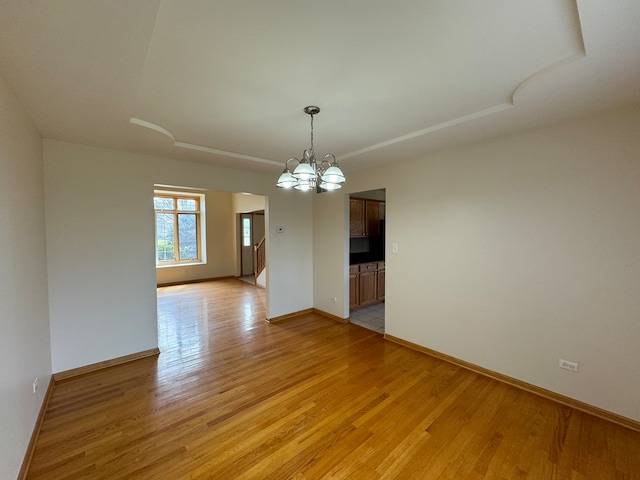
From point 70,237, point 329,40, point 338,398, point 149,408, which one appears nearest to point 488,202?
point 329,40

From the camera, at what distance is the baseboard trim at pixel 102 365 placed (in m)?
2.82

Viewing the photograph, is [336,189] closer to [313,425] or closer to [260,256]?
[313,425]

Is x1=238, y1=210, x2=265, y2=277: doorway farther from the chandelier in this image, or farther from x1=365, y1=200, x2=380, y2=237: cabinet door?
the chandelier

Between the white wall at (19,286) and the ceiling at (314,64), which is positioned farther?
the white wall at (19,286)

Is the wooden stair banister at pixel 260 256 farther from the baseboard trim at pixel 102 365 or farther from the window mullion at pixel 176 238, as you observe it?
the baseboard trim at pixel 102 365

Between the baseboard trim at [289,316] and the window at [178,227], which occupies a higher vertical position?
the window at [178,227]

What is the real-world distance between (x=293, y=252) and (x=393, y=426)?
316cm

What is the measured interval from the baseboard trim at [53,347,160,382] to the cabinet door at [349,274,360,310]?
3095mm

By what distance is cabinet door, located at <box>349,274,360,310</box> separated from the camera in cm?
484

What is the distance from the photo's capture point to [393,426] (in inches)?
83.7

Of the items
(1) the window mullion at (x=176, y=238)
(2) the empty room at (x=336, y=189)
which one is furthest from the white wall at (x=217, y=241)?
(2) the empty room at (x=336, y=189)

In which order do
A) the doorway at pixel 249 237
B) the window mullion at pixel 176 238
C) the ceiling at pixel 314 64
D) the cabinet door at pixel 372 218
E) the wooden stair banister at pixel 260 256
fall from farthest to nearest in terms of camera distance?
the doorway at pixel 249 237 < the window mullion at pixel 176 238 < the wooden stair banister at pixel 260 256 < the cabinet door at pixel 372 218 < the ceiling at pixel 314 64

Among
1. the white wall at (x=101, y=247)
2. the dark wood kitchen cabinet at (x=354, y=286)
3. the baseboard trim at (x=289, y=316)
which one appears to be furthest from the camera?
the dark wood kitchen cabinet at (x=354, y=286)

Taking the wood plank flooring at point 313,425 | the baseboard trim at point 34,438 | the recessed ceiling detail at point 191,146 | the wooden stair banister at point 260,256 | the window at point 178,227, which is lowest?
the wood plank flooring at point 313,425
